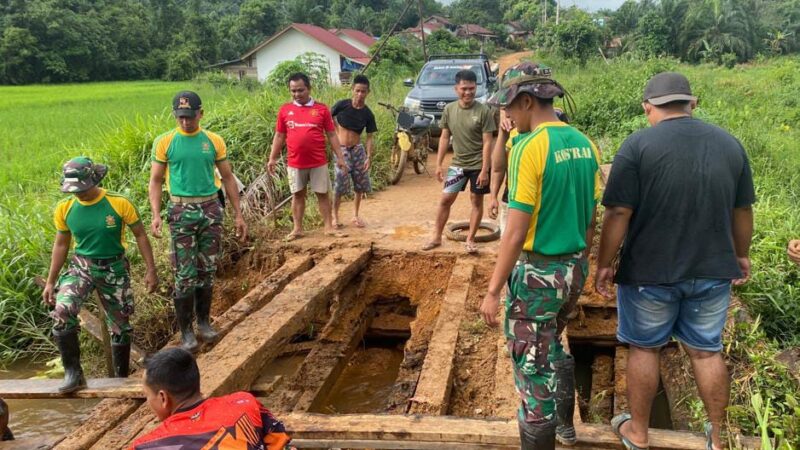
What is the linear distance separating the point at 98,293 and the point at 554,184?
10.8 ft

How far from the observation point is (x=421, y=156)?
410 inches

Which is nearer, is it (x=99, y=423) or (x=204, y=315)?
(x=99, y=423)

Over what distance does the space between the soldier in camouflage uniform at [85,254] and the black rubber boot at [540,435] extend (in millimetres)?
2841

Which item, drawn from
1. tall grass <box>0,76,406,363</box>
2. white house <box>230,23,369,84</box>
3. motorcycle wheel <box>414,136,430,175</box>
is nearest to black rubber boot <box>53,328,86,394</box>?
tall grass <box>0,76,406,363</box>

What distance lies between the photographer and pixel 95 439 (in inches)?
131

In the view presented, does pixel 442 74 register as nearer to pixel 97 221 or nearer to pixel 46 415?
pixel 97 221

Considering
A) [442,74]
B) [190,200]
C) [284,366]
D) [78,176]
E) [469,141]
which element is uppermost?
[442,74]

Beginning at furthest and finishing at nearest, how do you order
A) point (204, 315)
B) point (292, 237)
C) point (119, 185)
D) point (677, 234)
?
point (119, 185)
point (292, 237)
point (204, 315)
point (677, 234)

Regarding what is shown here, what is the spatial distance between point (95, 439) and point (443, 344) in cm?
227

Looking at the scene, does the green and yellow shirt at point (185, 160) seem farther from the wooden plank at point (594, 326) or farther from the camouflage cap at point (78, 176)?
the wooden plank at point (594, 326)

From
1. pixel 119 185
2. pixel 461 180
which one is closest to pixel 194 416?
pixel 461 180

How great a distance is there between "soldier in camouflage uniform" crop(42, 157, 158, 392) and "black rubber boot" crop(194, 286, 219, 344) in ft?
1.33

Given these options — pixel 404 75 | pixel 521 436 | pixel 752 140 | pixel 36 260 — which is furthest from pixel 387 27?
pixel 521 436

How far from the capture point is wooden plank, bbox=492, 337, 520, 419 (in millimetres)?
3363
